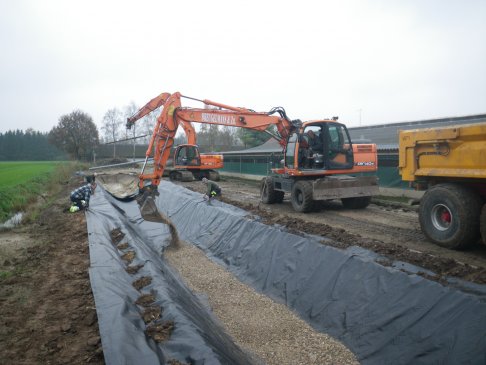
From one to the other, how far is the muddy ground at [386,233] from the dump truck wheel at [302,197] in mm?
212

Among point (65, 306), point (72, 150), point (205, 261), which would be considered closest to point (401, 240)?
point (205, 261)

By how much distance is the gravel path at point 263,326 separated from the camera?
4.16 m

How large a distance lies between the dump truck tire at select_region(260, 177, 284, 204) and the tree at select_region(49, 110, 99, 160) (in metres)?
43.2

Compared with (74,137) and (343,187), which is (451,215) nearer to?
(343,187)

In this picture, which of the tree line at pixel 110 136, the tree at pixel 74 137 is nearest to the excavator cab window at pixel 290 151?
Result: the tree line at pixel 110 136

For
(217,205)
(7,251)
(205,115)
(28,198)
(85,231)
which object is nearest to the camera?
(7,251)

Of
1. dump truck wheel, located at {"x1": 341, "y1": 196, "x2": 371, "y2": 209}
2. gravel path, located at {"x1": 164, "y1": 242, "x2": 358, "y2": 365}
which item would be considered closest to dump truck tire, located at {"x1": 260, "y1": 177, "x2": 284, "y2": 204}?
dump truck wheel, located at {"x1": 341, "y1": 196, "x2": 371, "y2": 209}

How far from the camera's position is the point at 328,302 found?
484 cm

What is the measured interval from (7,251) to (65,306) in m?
4.04

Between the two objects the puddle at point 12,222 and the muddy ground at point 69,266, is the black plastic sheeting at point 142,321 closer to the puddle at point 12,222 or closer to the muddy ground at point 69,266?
the muddy ground at point 69,266

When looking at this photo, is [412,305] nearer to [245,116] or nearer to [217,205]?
[217,205]

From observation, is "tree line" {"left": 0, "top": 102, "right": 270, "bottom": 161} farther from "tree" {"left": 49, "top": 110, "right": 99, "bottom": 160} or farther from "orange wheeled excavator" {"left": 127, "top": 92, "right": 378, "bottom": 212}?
"orange wheeled excavator" {"left": 127, "top": 92, "right": 378, "bottom": 212}

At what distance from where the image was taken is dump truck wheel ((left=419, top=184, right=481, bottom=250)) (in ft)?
17.8

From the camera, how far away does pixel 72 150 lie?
48875 mm
